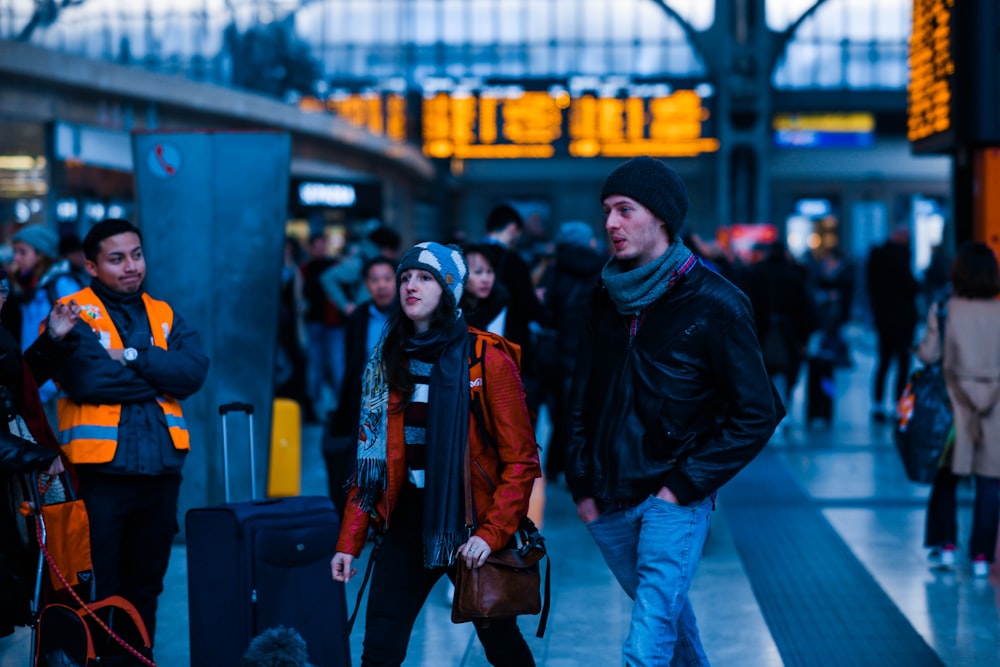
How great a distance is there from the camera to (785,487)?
9.62 meters

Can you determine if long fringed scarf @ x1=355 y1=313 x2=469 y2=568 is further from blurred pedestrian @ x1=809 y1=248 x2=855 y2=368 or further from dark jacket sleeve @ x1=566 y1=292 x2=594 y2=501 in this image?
blurred pedestrian @ x1=809 y1=248 x2=855 y2=368

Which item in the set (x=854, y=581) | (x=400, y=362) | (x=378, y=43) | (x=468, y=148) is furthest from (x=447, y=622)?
(x=378, y=43)

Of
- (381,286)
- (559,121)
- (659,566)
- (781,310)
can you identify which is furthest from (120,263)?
(559,121)

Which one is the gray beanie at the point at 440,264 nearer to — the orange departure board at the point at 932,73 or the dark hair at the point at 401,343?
the dark hair at the point at 401,343

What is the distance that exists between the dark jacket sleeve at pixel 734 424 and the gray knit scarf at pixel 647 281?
20cm

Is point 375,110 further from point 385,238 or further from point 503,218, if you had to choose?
point 503,218

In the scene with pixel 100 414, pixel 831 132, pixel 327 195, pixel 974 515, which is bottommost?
pixel 974 515

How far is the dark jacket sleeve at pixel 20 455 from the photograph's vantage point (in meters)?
4.45

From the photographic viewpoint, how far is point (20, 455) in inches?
176

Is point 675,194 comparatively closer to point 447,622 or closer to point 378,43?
point 447,622

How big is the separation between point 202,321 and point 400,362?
409 cm

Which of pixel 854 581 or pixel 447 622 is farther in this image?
pixel 854 581

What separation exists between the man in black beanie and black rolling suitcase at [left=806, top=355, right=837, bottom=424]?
9.62 m

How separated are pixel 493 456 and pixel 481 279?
2786 millimetres
